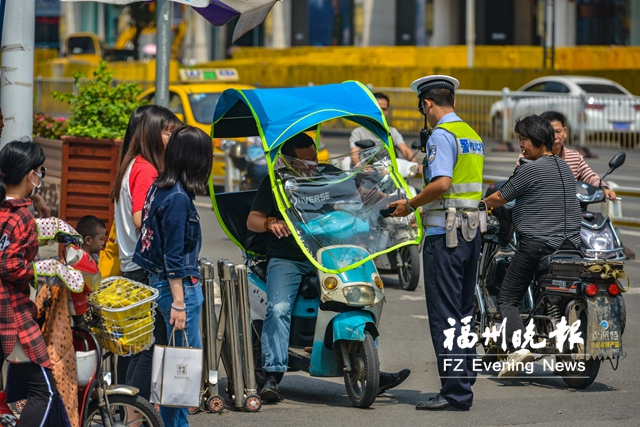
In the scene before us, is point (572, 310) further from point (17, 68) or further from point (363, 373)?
point (17, 68)

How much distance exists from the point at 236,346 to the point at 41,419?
5.71 feet

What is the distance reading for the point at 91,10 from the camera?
65.1 m

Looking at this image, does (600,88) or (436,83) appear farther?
(600,88)

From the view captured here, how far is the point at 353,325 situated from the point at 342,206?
2.56 ft

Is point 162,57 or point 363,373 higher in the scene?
point 162,57

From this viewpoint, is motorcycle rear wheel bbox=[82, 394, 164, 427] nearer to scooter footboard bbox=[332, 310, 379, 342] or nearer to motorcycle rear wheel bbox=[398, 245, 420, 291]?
scooter footboard bbox=[332, 310, 379, 342]

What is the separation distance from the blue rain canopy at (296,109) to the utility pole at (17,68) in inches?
48.3

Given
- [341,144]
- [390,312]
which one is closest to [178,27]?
[341,144]

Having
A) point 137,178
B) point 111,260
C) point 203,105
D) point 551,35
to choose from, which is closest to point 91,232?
point 111,260

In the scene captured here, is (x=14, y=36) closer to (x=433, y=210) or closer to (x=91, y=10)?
(x=433, y=210)

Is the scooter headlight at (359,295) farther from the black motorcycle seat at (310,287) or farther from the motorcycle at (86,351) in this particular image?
the motorcycle at (86,351)

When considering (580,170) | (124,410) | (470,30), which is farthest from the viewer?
(470,30)

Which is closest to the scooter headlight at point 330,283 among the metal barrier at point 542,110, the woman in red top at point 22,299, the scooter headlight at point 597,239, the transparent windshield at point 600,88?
the woman in red top at point 22,299

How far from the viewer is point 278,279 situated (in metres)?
6.23
